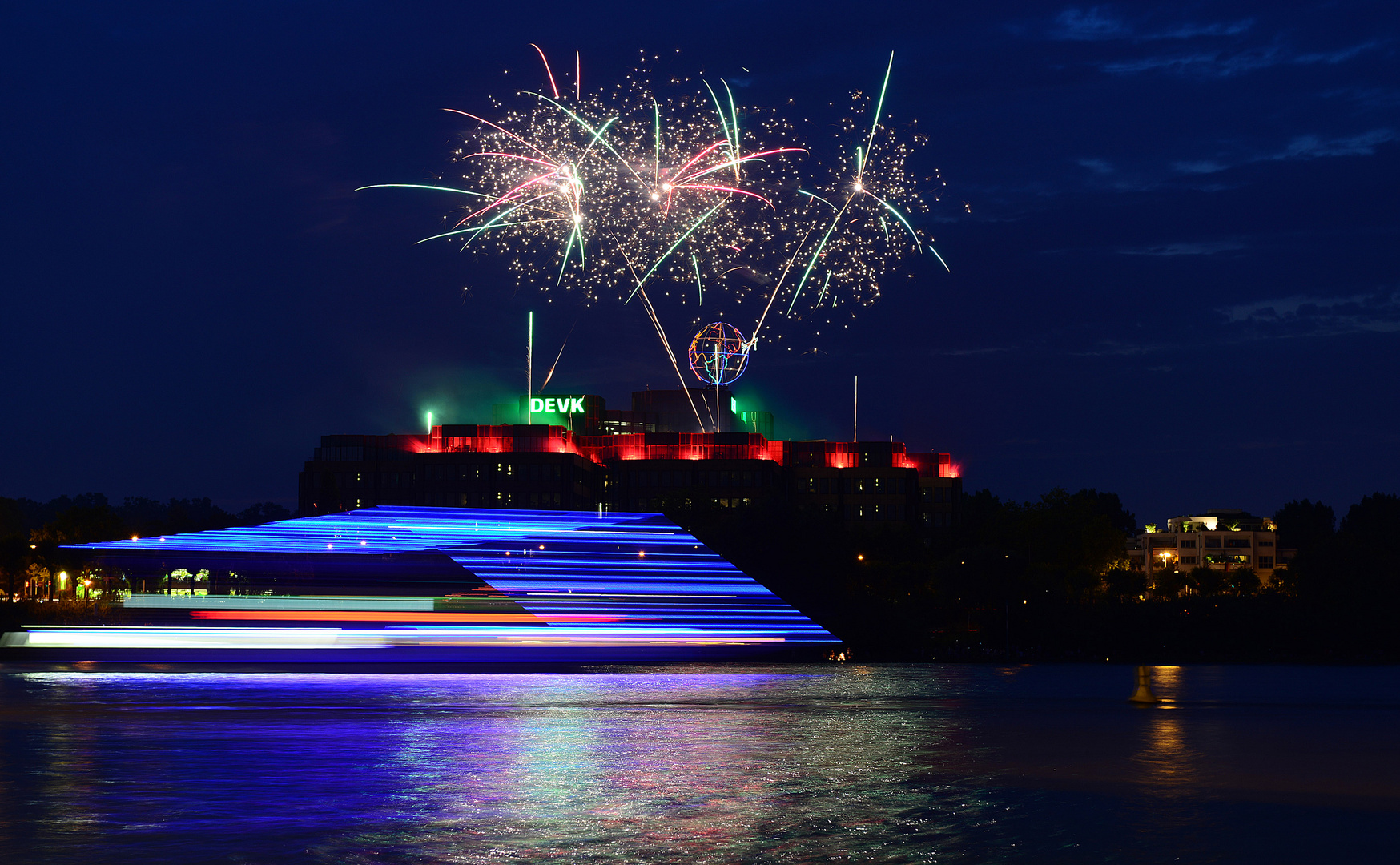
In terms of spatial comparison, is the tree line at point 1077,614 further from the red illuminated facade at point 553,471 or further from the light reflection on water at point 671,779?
→ the red illuminated facade at point 553,471

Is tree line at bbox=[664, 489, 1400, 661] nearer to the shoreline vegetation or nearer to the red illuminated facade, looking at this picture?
the shoreline vegetation

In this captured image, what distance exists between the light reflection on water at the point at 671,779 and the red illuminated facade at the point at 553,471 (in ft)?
454

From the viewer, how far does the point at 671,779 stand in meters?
18.8

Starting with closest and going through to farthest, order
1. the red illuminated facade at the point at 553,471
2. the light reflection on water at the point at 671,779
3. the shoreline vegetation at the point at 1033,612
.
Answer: the light reflection on water at the point at 671,779 → the shoreline vegetation at the point at 1033,612 → the red illuminated facade at the point at 553,471

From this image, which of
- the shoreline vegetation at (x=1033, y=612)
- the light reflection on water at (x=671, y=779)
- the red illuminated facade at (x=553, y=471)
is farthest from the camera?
the red illuminated facade at (x=553, y=471)

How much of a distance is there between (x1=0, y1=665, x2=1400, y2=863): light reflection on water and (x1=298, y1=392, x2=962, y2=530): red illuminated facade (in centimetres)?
13835

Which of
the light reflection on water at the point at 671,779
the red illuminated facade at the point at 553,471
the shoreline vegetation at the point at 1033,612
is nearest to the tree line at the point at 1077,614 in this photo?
the shoreline vegetation at the point at 1033,612

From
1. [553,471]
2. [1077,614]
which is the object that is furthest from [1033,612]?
[553,471]

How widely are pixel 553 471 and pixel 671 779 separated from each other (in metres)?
163

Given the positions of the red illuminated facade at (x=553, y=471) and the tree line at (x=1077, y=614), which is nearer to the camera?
the tree line at (x=1077, y=614)

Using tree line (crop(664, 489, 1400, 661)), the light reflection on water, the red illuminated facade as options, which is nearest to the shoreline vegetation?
tree line (crop(664, 489, 1400, 661))

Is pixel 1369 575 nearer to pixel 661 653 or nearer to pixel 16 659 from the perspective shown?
pixel 661 653

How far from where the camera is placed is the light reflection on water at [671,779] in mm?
13898

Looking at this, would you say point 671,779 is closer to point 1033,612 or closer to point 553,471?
point 1033,612
